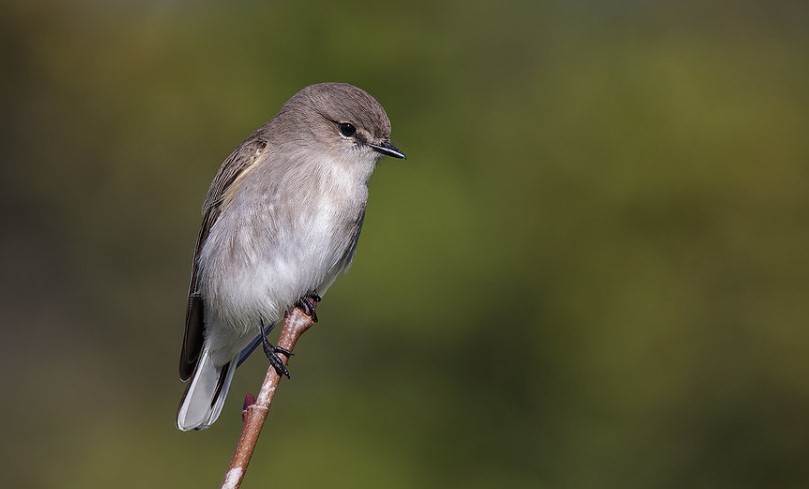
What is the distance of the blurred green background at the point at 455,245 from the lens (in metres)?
6.70

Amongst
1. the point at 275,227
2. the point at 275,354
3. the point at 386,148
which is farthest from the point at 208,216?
the point at 275,354

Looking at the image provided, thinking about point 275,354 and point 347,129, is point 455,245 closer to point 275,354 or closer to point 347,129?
point 347,129

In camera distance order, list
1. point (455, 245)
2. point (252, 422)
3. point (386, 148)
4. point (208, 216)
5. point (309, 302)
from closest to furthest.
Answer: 1. point (252, 422)
2. point (309, 302)
3. point (386, 148)
4. point (208, 216)
5. point (455, 245)

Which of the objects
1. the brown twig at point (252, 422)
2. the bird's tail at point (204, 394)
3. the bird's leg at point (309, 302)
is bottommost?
the bird's tail at point (204, 394)

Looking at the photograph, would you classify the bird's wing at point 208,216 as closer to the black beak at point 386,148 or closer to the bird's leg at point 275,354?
the bird's leg at point 275,354

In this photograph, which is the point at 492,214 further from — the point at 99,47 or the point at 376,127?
the point at 99,47

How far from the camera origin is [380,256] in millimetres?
7141

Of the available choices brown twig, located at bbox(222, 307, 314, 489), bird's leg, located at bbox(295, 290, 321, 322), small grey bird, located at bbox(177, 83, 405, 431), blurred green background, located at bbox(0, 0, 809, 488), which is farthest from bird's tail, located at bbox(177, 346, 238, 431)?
blurred green background, located at bbox(0, 0, 809, 488)

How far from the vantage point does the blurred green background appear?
670 cm

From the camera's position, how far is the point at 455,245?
23.7 ft

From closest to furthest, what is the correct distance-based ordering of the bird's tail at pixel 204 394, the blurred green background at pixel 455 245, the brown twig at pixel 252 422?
the brown twig at pixel 252 422 → the bird's tail at pixel 204 394 → the blurred green background at pixel 455 245

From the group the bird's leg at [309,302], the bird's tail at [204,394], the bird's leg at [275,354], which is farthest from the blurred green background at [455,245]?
the bird's leg at [275,354]

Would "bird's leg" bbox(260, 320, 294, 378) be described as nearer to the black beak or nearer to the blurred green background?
the black beak

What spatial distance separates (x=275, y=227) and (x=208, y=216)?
1.66 ft
